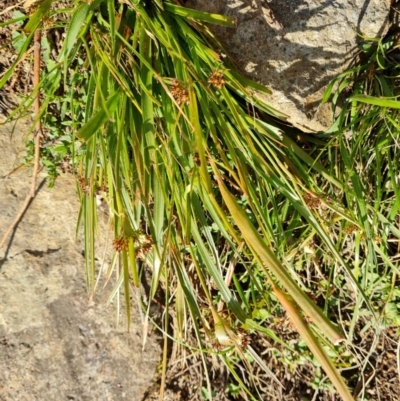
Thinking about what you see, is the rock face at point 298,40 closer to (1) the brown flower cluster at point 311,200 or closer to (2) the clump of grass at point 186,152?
(2) the clump of grass at point 186,152

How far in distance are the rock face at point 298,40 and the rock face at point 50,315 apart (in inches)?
37.3

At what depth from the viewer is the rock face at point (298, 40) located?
1.78m

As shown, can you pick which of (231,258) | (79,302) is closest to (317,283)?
(231,258)

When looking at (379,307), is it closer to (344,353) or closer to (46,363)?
(344,353)

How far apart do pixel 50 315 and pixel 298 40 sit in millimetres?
1538

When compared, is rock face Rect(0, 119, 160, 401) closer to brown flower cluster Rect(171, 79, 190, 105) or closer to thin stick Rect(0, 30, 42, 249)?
thin stick Rect(0, 30, 42, 249)

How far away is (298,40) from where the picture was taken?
1.79 meters

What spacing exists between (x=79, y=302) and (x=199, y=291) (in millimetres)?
544

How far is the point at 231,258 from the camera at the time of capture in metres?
2.06

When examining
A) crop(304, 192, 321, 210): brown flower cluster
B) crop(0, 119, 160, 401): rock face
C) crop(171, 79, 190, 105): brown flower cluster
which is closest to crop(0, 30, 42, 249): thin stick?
crop(0, 119, 160, 401): rock face

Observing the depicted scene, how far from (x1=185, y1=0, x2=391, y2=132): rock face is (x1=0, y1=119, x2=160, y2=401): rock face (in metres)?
0.95

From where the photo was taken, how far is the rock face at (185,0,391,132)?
1.78 meters

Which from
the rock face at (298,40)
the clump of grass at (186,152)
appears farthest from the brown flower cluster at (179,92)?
the rock face at (298,40)

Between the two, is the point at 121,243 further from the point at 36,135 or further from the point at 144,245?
the point at 36,135
